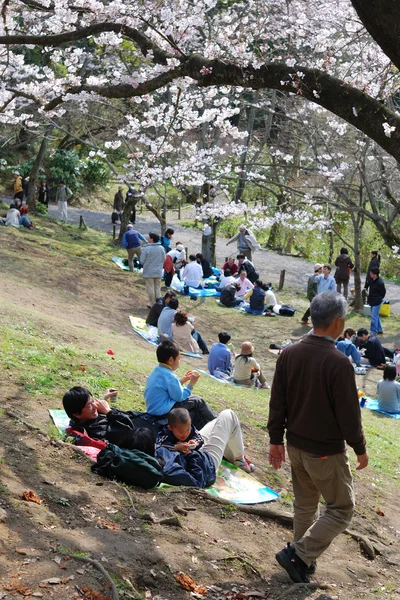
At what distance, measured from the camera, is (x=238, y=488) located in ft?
19.0

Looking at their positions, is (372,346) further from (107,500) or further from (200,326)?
(107,500)

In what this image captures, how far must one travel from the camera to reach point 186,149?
2252cm

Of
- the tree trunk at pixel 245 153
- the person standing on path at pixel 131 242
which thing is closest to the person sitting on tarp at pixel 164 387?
the person standing on path at pixel 131 242

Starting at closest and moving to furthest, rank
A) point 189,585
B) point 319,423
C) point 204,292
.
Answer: point 189,585, point 319,423, point 204,292

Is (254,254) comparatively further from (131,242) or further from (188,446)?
(188,446)

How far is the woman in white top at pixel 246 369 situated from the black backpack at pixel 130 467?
239 inches

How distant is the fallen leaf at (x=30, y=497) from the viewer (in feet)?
14.7

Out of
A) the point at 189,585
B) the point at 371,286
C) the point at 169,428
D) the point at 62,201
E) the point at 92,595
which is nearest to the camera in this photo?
the point at 92,595

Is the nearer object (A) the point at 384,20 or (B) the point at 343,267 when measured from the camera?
(A) the point at 384,20

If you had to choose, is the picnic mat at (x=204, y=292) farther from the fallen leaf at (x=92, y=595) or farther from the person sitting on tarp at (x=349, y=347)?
the fallen leaf at (x=92, y=595)

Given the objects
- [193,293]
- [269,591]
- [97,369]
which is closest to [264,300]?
[193,293]

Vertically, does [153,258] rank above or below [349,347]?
above

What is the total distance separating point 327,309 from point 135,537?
6.06 feet

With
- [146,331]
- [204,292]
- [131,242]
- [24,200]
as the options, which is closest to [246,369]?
[146,331]
